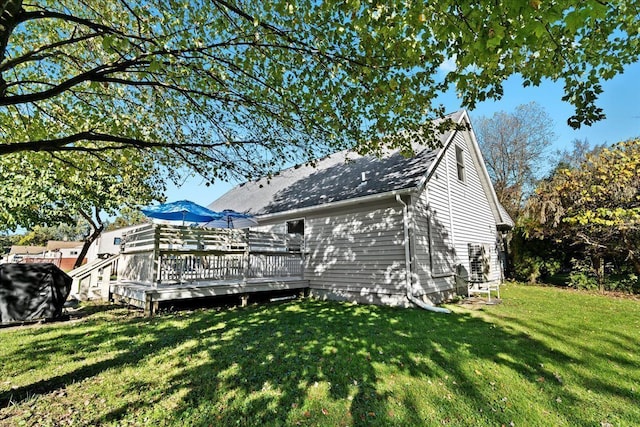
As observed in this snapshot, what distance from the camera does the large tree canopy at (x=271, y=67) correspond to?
3.09m

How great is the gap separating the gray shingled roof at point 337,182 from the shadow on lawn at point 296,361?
344cm

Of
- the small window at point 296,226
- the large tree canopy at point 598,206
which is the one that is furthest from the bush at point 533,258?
the small window at point 296,226

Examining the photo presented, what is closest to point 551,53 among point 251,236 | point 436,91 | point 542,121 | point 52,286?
point 436,91

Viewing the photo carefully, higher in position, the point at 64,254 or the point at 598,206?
the point at 598,206

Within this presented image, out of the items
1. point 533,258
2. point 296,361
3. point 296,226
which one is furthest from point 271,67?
point 533,258

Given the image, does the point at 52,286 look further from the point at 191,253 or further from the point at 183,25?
the point at 183,25

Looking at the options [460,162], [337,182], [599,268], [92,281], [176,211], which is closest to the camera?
[176,211]

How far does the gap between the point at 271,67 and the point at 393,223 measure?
5756 millimetres

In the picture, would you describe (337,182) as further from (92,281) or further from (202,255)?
(92,281)

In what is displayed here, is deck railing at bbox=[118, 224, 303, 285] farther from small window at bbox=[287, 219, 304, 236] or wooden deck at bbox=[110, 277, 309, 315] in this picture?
small window at bbox=[287, 219, 304, 236]

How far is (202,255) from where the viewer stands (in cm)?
842

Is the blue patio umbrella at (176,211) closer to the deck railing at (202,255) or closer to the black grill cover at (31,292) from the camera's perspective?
the deck railing at (202,255)

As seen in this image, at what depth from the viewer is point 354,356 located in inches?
177

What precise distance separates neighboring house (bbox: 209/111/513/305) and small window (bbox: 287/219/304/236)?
0.13ft
